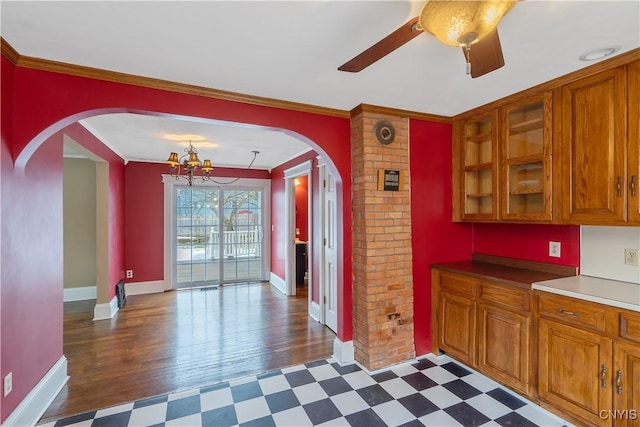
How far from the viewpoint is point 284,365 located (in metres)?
2.84

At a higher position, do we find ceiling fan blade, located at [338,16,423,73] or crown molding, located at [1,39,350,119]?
crown molding, located at [1,39,350,119]

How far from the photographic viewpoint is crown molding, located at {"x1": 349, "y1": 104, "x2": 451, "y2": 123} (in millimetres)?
2721

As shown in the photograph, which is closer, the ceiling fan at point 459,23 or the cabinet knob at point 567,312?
the ceiling fan at point 459,23

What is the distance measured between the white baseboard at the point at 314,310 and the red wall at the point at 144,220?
9.90 ft

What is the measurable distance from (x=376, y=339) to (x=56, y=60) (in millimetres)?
3091

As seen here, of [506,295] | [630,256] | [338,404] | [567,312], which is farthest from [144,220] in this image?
[630,256]

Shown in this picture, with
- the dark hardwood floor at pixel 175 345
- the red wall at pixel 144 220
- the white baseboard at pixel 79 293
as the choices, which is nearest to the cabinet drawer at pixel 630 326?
the dark hardwood floor at pixel 175 345

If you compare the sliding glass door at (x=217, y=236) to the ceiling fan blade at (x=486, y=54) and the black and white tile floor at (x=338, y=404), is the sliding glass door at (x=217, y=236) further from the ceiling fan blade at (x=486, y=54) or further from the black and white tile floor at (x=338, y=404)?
the ceiling fan blade at (x=486, y=54)

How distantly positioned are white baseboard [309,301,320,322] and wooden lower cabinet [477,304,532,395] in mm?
2019

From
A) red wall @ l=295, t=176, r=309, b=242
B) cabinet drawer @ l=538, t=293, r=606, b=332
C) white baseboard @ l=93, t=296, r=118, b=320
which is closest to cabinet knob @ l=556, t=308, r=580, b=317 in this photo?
cabinet drawer @ l=538, t=293, r=606, b=332

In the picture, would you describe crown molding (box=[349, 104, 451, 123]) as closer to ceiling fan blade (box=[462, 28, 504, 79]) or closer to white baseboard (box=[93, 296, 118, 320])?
ceiling fan blade (box=[462, 28, 504, 79])

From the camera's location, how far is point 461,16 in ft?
3.51

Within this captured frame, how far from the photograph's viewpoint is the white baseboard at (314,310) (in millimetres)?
4055

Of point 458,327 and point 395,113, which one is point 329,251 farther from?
point 395,113
